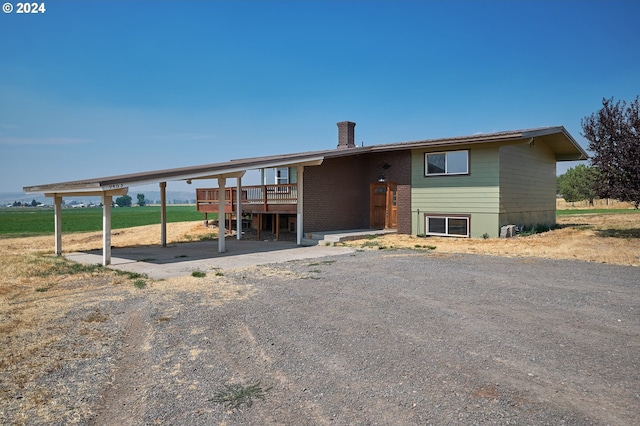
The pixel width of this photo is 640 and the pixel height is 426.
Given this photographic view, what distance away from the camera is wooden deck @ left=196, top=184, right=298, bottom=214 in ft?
58.5

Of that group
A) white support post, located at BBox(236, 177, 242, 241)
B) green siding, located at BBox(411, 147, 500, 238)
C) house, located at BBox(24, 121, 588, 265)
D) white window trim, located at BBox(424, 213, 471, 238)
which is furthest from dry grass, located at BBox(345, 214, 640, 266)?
white support post, located at BBox(236, 177, 242, 241)

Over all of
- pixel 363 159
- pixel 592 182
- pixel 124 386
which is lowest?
pixel 124 386

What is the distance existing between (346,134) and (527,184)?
8341 millimetres

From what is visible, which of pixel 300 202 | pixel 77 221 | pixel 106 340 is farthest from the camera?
pixel 77 221

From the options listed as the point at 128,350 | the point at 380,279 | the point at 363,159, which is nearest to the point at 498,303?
the point at 380,279

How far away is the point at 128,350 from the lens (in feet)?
16.6

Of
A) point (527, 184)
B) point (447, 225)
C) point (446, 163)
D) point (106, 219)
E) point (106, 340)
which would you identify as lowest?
point (106, 340)

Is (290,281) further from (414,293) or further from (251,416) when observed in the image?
(251,416)

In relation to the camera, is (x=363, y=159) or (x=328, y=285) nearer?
(x=328, y=285)

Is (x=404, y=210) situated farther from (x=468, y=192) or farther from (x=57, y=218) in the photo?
(x=57, y=218)

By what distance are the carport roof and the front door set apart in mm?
1967

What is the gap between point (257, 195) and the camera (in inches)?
770

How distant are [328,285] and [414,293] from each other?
170 centimetres

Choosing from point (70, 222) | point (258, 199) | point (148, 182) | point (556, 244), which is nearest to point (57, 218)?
point (148, 182)
